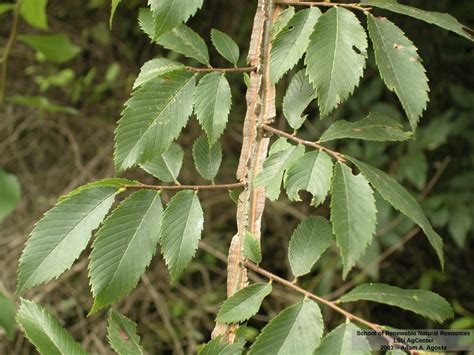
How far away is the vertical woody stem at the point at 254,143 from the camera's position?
0.73 m

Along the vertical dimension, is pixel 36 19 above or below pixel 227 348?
above

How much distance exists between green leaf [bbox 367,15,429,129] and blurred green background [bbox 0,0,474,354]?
90 centimetres

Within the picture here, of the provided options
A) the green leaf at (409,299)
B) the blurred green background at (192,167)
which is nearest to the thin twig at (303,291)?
the green leaf at (409,299)

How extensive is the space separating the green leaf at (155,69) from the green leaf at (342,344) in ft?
1.23

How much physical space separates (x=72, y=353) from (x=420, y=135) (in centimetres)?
157

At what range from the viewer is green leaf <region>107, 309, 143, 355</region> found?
76cm

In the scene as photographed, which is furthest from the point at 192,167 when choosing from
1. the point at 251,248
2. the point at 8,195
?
the point at 251,248

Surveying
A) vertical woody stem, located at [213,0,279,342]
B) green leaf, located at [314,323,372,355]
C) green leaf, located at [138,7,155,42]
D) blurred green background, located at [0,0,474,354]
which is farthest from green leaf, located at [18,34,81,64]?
green leaf, located at [314,323,372,355]

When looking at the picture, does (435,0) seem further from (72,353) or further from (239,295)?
(72,353)

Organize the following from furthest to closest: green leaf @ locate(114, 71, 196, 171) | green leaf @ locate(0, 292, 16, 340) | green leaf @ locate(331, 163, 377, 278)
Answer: green leaf @ locate(0, 292, 16, 340), green leaf @ locate(114, 71, 196, 171), green leaf @ locate(331, 163, 377, 278)

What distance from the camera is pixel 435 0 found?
192cm

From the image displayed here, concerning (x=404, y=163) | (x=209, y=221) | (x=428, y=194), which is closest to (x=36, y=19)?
(x=209, y=221)

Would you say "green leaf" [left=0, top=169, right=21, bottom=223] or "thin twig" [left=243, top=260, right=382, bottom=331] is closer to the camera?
"thin twig" [left=243, top=260, right=382, bottom=331]

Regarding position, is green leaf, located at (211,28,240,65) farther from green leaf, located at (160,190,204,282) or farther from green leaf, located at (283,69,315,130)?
green leaf, located at (160,190,204,282)
